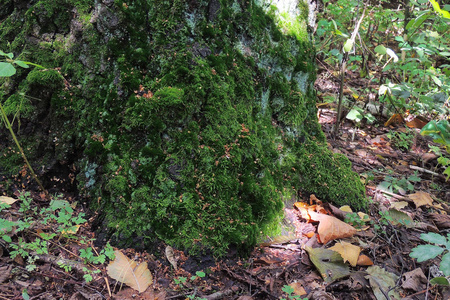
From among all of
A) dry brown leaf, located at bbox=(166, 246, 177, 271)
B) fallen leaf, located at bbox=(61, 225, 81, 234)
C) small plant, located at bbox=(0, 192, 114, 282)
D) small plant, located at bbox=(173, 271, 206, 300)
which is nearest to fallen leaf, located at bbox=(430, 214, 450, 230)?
small plant, located at bbox=(173, 271, 206, 300)

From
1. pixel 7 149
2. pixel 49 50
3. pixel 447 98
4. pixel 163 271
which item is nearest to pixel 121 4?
pixel 49 50

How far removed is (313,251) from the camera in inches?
94.5

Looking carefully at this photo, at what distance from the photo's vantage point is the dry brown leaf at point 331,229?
100 inches

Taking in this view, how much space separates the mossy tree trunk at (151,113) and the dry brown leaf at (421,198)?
174 centimetres

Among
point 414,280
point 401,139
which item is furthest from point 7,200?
point 401,139

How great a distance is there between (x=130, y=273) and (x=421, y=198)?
317cm

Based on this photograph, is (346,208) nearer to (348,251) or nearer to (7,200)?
(348,251)

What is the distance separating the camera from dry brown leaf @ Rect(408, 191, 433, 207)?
3.31 metres

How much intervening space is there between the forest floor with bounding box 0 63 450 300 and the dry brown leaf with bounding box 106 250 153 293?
0.03 m

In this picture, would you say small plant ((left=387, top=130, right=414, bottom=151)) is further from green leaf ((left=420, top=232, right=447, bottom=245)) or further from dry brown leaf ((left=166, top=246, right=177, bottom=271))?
dry brown leaf ((left=166, top=246, right=177, bottom=271))

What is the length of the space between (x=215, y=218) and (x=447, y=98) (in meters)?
4.74

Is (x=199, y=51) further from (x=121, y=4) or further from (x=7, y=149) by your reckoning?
(x=7, y=149)

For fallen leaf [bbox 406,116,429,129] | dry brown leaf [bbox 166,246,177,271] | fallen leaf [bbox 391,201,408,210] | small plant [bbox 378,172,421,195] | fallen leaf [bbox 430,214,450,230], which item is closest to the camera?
dry brown leaf [bbox 166,246,177,271]

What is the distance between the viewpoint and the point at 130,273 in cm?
198
